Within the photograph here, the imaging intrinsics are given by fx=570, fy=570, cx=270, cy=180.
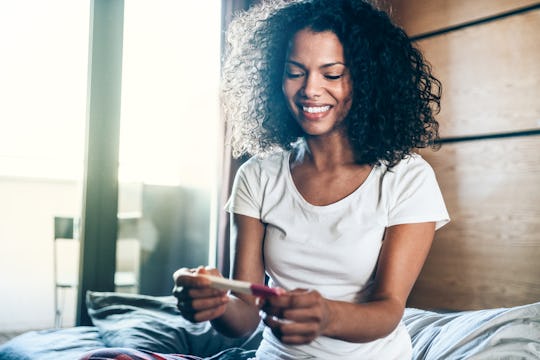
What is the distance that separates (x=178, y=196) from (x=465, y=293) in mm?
2057

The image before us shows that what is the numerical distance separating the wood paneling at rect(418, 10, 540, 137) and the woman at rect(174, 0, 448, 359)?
1192 millimetres

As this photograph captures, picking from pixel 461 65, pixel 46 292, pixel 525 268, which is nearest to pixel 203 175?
pixel 46 292

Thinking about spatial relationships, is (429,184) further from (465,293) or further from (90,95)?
(90,95)

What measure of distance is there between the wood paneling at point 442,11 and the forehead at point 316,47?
1527mm

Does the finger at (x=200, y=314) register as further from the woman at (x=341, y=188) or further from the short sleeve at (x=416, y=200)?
the short sleeve at (x=416, y=200)

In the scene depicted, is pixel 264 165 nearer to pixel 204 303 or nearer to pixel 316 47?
pixel 316 47

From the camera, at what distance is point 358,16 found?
51.8 inches

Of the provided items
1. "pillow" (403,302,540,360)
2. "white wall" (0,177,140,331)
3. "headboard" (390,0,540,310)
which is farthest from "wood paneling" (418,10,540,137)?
"white wall" (0,177,140,331)

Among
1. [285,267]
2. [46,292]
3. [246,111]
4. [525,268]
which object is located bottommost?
[46,292]

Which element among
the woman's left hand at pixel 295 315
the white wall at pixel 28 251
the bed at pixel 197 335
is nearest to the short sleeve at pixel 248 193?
the bed at pixel 197 335

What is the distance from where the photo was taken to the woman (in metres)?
1.11

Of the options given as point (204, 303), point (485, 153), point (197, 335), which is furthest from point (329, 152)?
point (485, 153)

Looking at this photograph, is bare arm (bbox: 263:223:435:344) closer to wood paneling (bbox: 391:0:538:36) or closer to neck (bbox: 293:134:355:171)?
neck (bbox: 293:134:355:171)

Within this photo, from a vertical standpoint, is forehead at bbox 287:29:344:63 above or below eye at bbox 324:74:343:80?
above
